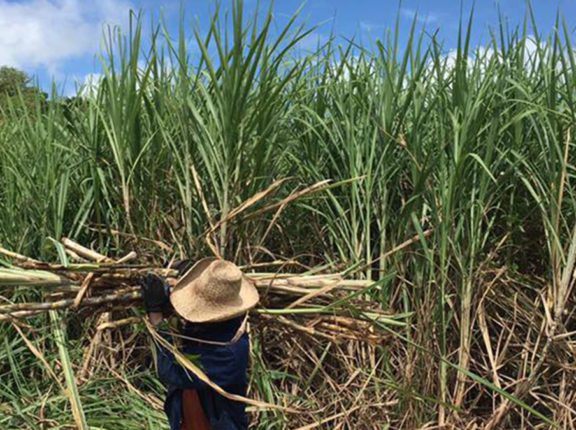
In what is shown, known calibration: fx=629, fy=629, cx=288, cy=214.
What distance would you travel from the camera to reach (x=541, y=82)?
246 cm


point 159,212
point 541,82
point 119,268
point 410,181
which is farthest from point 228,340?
point 541,82

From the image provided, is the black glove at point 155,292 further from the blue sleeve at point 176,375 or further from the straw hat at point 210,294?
the blue sleeve at point 176,375

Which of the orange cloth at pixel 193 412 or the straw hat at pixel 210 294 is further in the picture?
the orange cloth at pixel 193 412

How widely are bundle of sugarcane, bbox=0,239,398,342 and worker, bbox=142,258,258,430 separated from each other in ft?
0.28

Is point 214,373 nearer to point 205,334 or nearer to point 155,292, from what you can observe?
point 205,334

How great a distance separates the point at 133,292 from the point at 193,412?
0.41m

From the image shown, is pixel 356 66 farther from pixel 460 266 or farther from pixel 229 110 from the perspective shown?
pixel 460 266

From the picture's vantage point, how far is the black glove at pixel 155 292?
1774 mm

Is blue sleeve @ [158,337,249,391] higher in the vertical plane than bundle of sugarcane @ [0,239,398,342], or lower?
lower

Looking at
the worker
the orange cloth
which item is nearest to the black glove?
the worker

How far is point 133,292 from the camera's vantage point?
6.04 ft

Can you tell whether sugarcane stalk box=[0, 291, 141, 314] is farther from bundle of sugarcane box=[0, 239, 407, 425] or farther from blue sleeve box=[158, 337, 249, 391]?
blue sleeve box=[158, 337, 249, 391]

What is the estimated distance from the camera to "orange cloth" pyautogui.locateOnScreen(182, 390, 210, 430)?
187 cm

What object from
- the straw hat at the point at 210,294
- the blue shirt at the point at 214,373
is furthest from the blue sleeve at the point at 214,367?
the straw hat at the point at 210,294
